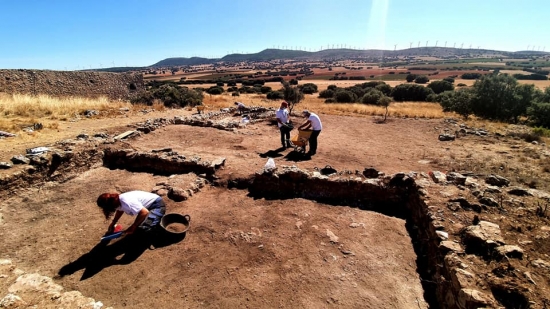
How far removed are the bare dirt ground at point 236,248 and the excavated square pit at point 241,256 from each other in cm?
2

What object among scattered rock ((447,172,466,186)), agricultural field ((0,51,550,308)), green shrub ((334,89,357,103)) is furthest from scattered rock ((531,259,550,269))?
green shrub ((334,89,357,103))

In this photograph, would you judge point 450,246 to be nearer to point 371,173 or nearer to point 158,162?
point 371,173

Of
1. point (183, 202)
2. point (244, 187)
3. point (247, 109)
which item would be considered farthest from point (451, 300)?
point (247, 109)

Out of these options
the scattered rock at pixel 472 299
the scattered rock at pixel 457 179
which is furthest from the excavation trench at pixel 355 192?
the scattered rock at pixel 472 299

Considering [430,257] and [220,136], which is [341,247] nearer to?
[430,257]

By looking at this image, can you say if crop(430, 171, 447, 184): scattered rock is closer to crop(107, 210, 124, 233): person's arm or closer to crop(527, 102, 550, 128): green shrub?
crop(107, 210, 124, 233): person's arm

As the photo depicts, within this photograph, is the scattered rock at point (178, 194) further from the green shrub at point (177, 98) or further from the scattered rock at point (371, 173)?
the green shrub at point (177, 98)

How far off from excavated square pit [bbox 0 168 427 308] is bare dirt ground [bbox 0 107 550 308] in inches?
0.8

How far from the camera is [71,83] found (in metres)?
22.0

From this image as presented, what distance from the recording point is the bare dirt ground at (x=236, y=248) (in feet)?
15.6

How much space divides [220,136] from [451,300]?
10.2 metres

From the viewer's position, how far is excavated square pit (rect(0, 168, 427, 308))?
15.5 ft

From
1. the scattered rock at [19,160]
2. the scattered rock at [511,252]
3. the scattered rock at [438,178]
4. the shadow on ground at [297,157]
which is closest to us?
the scattered rock at [511,252]

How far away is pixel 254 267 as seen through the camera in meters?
5.31
